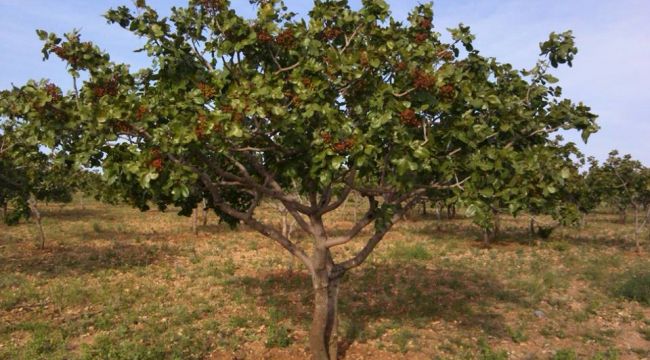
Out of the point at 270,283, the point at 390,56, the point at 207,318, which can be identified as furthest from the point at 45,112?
the point at 270,283

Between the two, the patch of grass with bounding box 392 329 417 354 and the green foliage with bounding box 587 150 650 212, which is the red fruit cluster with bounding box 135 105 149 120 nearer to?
the patch of grass with bounding box 392 329 417 354

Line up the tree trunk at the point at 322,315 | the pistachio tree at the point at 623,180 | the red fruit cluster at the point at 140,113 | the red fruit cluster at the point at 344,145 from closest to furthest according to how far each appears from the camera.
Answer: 1. the red fruit cluster at the point at 344,145
2. the red fruit cluster at the point at 140,113
3. the tree trunk at the point at 322,315
4. the pistachio tree at the point at 623,180

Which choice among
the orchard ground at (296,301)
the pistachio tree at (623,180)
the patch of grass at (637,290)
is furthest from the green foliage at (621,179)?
the patch of grass at (637,290)

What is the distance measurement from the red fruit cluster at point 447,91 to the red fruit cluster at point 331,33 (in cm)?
222

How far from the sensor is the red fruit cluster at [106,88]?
24.5ft

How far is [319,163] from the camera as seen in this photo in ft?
23.6

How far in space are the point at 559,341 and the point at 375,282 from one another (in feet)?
21.8

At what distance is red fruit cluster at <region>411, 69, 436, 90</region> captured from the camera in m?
7.21

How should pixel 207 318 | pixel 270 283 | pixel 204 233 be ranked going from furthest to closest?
pixel 204 233 < pixel 270 283 < pixel 207 318

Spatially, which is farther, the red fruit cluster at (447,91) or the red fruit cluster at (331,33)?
the red fruit cluster at (331,33)

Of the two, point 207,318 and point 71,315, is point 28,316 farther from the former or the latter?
point 207,318

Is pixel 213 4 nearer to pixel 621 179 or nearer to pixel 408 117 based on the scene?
pixel 408 117

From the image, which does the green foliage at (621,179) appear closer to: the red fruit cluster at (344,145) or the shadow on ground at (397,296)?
the shadow on ground at (397,296)

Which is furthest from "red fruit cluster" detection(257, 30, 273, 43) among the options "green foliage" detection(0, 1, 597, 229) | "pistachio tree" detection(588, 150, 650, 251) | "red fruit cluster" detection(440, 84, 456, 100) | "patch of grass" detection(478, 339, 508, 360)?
"pistachio tree" detection(588, 150, 650, 251)
